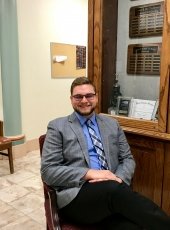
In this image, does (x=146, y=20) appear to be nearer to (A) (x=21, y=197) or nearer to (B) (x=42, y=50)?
(A) (x=21, y=197)

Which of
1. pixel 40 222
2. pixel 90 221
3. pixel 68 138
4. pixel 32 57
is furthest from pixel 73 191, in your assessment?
pixel 32 57

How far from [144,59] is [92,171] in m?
0.93

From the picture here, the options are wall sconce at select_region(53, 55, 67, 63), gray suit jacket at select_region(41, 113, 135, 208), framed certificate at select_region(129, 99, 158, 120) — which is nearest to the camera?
gray suit jacket at select_region(41, 113, 135, 208)

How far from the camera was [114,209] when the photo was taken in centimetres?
132

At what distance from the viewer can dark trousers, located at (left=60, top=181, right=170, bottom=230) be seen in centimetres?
125

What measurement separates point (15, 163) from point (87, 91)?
7.30 ft

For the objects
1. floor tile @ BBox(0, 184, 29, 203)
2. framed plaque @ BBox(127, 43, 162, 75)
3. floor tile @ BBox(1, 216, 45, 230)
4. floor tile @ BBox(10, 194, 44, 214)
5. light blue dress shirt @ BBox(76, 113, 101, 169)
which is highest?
framed plaque @ BBox(127, 43, 162, 75)

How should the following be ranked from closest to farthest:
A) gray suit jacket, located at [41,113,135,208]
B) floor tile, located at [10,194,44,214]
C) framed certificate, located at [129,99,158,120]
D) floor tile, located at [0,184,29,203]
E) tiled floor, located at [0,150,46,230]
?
gray suit jacket, located at [41,113,135,208] < framed certificate, located at [129,99,158,120] < tiled floor, located at [0,150,46,230] < floor tile, located at [10,194,44,214] < floor tile, located at [0,184,29,203]

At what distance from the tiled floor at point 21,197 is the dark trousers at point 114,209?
2.85ft

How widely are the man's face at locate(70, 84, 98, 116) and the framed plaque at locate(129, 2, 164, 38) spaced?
0.62 metres

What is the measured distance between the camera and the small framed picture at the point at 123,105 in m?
2.01

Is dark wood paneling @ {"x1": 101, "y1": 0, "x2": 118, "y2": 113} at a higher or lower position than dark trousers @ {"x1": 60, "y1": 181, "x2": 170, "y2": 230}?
higher

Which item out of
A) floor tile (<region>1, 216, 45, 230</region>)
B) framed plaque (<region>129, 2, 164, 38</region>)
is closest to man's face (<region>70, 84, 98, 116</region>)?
framed plaque (<region>129, 2, 164, 38</region>)

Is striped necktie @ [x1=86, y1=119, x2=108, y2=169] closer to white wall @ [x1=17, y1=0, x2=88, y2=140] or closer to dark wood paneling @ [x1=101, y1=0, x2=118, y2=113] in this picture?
dark wood paneling @ [x1=101, y1=0, x2=118, y2=113]
